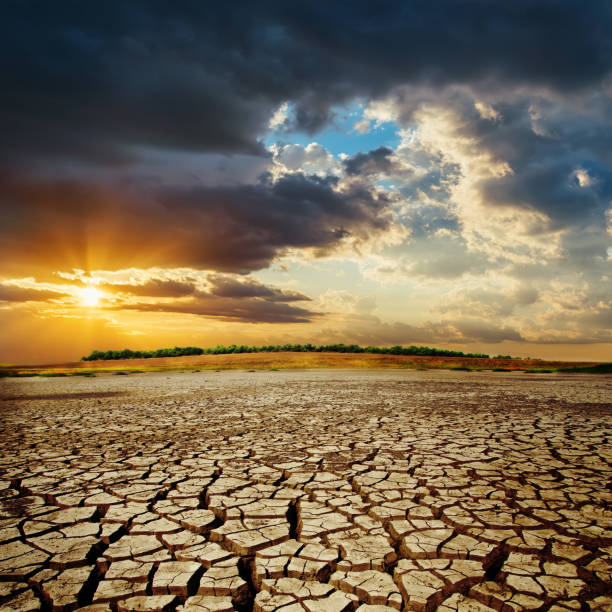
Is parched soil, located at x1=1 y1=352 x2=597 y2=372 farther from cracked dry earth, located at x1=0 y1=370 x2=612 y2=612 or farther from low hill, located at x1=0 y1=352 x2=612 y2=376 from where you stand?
cracked dry earth, located at x1=0 y1=370 x2=612 y2=612

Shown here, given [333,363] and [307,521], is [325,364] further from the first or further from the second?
[307,521]

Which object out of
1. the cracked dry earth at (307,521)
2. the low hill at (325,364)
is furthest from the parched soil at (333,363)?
the cracked dry earth at (307,521)

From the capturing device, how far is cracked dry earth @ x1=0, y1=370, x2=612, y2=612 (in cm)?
174

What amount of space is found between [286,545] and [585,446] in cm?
394

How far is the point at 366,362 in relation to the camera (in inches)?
1320

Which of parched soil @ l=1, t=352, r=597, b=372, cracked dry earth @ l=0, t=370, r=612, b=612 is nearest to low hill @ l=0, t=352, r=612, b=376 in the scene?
parched soil @ l=1, t=352, r=597, b=372

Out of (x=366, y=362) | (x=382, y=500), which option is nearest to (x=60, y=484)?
(x=382, y=500)

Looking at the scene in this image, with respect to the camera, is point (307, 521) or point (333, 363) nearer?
point (307, 521)

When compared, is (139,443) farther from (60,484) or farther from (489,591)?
(489,591)

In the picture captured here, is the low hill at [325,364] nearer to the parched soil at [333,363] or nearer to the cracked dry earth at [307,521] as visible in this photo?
the parched soil at [333,363]

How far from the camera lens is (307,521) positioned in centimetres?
241

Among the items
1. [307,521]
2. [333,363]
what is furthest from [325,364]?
[307,521]

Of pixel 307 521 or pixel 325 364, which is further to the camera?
pixel 325 364

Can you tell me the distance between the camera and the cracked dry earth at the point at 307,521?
1.74 meters
